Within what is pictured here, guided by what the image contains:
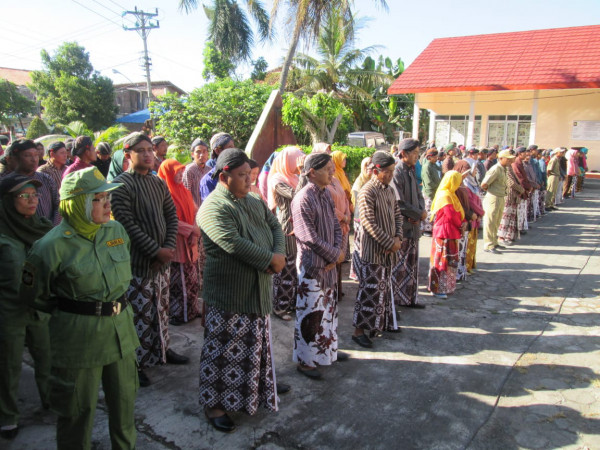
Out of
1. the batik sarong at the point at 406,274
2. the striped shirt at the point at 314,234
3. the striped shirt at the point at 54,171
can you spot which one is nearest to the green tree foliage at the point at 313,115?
the striped shirt at the point at 54,171

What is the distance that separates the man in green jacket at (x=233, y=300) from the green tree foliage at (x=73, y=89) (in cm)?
2926

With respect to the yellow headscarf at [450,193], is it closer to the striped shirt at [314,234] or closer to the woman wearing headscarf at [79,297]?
the striped shirt at [314,234]

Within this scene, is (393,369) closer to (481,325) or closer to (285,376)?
(285,376)

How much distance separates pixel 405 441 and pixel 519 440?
762 mm

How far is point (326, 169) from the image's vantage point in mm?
3775

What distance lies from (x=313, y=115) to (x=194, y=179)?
628 cm

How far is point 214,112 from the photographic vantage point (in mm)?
11125

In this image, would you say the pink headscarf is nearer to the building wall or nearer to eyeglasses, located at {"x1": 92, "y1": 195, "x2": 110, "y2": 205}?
eyeglasses, located at {"x1": 92, "y1": 195, "x2": 110, "y2": 205}

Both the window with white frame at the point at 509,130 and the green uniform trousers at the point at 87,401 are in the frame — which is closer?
the green uniform trousers at the point at 87,401

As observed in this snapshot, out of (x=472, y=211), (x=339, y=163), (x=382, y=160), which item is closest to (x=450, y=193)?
(x=472, y=211)

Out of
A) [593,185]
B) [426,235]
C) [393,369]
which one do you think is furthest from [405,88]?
[393,369]

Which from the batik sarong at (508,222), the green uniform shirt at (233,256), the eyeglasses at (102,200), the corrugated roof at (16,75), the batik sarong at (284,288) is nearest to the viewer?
the eyeglasses at (102,200)

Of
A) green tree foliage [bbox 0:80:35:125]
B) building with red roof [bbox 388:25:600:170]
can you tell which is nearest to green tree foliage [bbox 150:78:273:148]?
building with red roof [bbox 388:25:600:170]

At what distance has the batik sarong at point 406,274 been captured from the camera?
5.28 metres
